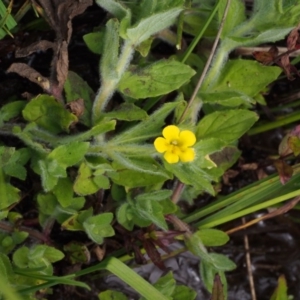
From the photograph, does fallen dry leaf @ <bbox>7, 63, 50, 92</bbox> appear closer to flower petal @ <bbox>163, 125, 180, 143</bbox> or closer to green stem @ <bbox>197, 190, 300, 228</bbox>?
Answer: flower petal @ <bbox>163, 125, 180, 143</bbox>

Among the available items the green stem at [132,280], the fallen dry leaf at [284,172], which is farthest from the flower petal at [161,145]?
the fallen dry leaf at [284,172]

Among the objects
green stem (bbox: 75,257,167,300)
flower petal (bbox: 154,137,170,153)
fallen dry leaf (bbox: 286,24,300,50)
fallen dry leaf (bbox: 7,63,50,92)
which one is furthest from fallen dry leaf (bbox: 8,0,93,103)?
fallen dry leaf (bbox: 286,24,300,50)

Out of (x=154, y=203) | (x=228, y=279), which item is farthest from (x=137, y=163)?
(x=228, y=279)

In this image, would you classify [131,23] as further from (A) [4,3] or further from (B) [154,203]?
(B) [154,203]

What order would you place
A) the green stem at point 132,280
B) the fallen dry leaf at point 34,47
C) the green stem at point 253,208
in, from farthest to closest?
1. the green stem at point 253,208
2. the fallen dry leaf at point 34,47
3. the green stem at point 132,280

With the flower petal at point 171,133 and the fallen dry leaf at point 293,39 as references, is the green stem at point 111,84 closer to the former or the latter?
the flower petal at point 171,133

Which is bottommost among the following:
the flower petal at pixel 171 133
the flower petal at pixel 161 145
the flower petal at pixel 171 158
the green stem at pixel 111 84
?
the flower petal at pixel 171 158

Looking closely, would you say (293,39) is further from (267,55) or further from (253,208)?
(253,208)
